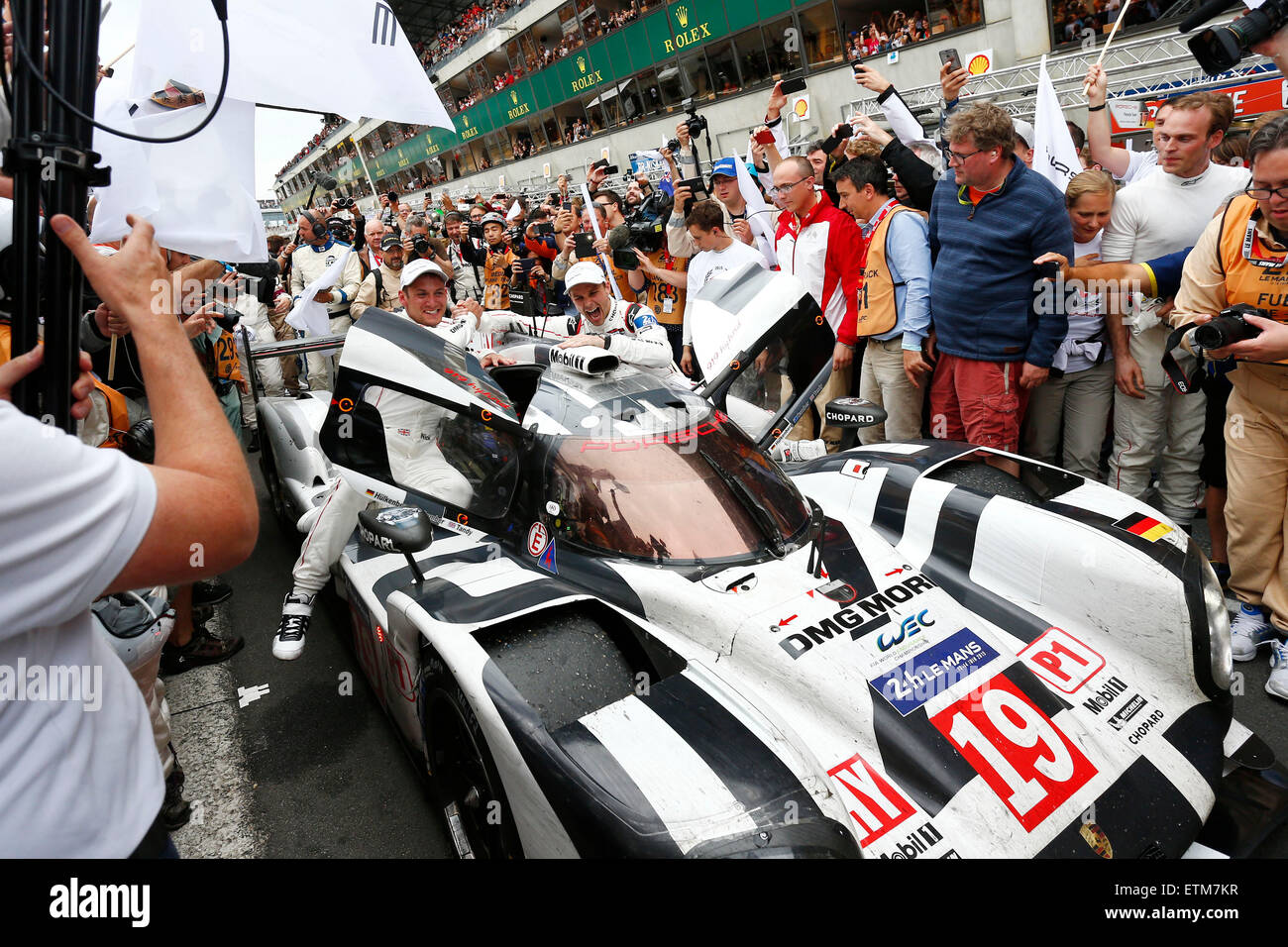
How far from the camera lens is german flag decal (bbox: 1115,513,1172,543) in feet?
7.89

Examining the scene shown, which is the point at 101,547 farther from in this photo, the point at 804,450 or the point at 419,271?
the point at 804,450

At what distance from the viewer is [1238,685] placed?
2.27 m

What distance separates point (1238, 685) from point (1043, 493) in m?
0.82

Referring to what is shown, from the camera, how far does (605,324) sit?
167 inches

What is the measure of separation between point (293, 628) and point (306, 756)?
1.67 feet

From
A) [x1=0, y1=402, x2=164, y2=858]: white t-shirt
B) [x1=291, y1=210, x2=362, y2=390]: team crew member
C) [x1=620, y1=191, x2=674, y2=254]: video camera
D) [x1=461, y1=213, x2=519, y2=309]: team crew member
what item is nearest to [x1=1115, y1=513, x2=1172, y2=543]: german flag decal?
[x1=0, y1=402, x2=164, y2=858]: white t-shirt

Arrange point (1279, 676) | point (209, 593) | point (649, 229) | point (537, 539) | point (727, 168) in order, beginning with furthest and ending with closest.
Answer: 1. point (649, 229)
2. point (727, 168)
3. point (209, 593)
4. point (1279, 676)
5. point (537, 539)

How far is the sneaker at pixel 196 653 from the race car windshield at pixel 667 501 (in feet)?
7.73

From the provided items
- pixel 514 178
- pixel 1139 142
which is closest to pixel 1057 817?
pixel 1139 142

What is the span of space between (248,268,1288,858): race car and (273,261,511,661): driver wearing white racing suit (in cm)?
5

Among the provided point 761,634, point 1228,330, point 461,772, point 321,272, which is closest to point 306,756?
point 461,772

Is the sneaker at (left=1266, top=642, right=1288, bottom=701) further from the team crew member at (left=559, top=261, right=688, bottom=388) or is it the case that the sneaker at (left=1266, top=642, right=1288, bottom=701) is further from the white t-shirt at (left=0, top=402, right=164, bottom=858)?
the white t-shirt at (left=0, top=402, right=164, bottom=858)

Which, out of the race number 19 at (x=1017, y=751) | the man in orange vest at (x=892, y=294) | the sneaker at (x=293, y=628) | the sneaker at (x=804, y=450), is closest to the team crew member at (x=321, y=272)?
the sneaker at (x=293, y=628)

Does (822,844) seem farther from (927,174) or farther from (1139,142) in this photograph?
(1139,142)
